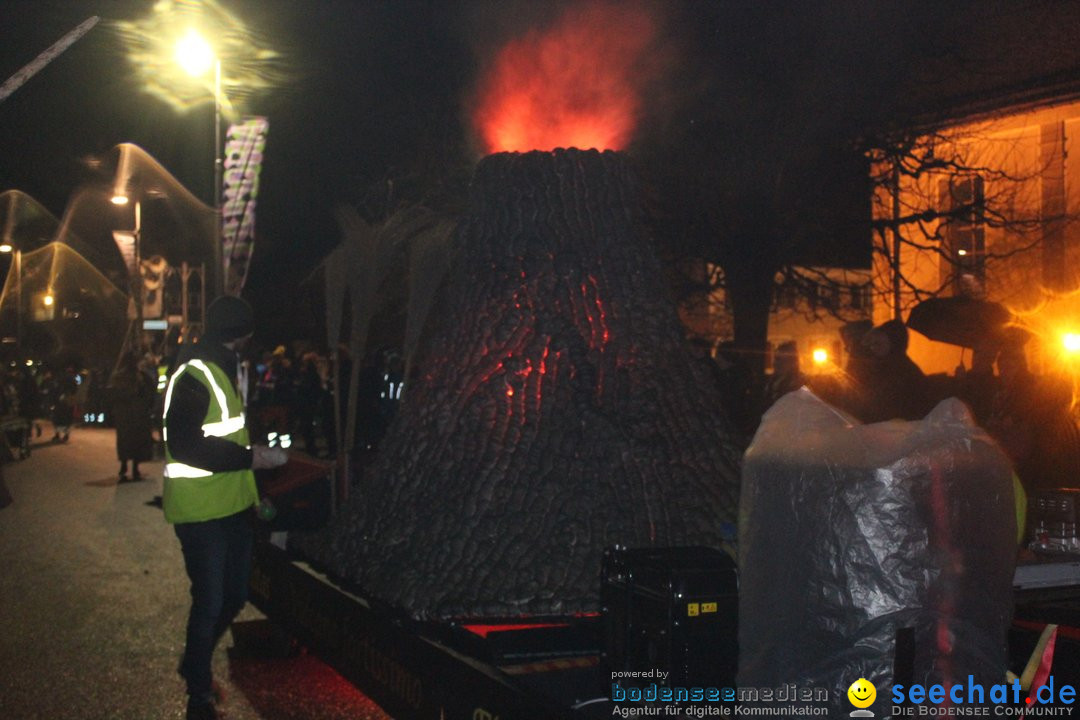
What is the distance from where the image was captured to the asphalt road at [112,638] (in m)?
5.71

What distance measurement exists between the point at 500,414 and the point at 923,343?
1813 centimetres

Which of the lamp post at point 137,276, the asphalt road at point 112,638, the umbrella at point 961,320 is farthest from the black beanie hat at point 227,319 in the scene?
the lamp post at point 137,276

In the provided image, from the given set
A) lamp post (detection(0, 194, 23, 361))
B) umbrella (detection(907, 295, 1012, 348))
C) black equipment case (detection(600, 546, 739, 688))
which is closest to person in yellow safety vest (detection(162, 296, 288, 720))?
black equipment case (detection(600, 546, 739, 688))

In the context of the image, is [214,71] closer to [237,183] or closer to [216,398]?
[237,183]

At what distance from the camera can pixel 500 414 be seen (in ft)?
16.6

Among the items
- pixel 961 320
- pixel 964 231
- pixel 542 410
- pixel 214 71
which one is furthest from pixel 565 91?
pixel 964 231

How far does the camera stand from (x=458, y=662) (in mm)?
3639

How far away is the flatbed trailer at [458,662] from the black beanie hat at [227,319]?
127cm

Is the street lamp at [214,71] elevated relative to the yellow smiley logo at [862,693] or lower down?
elevated

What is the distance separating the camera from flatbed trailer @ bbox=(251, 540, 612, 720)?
11.1 ft

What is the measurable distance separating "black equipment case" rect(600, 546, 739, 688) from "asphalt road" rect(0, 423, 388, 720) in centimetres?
252

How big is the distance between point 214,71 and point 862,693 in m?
15.8

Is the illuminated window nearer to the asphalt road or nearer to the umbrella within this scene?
the umbrella

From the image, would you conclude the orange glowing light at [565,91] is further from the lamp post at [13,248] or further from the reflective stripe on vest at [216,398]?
the lamp post at [13,248]
